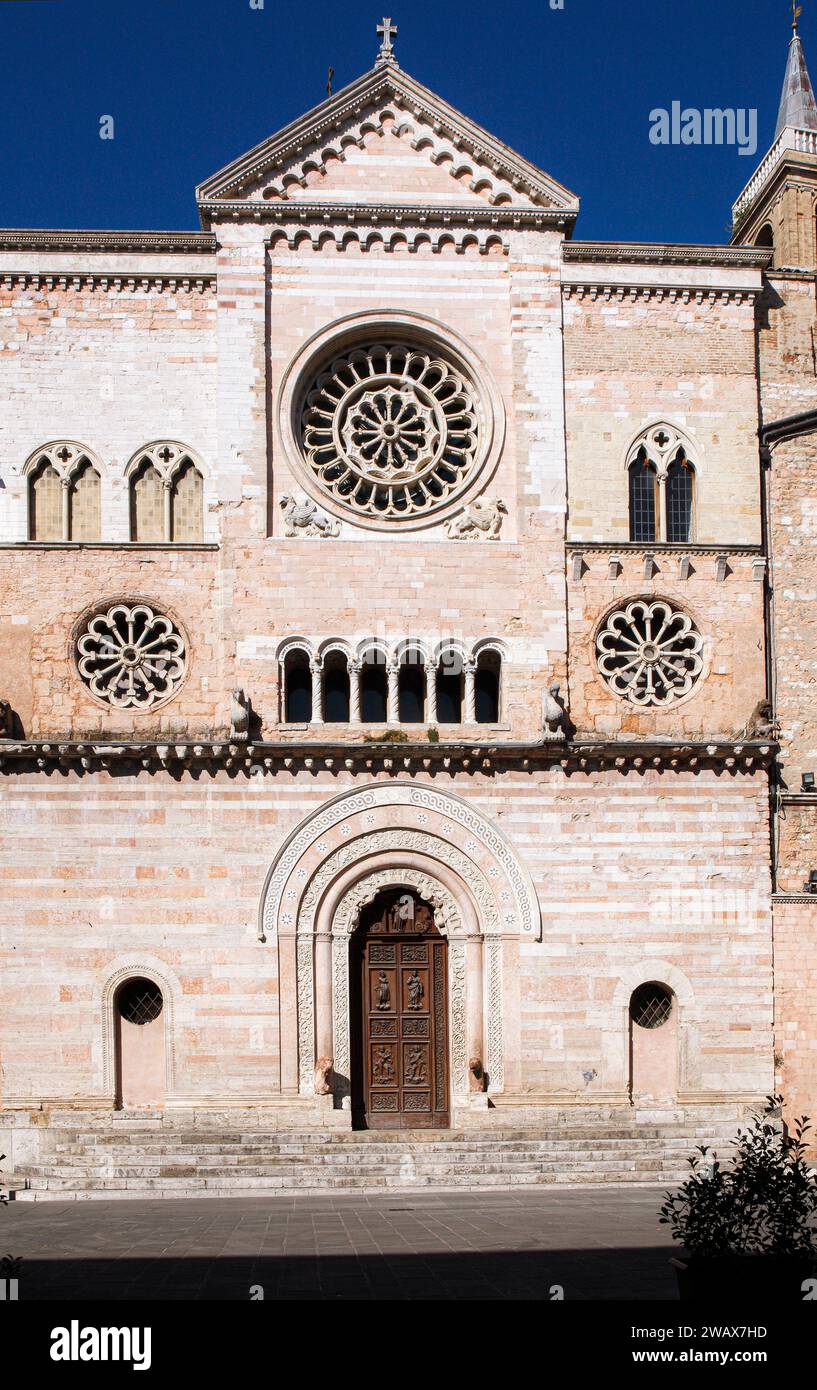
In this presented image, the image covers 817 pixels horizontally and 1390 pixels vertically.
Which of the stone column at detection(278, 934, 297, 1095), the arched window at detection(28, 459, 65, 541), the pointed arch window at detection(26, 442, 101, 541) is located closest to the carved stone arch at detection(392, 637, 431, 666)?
the stone column at detection(278, 934, 297, 1095)

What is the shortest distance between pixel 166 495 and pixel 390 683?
5356 millimetres

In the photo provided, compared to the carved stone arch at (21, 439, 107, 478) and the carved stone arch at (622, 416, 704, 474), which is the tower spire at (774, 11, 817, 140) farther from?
the carved stone arch at (21, 439, 107, 478)

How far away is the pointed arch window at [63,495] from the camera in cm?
2794

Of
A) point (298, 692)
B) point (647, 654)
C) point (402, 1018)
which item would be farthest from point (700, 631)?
point (402, 1018)

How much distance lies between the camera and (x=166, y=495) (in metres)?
28.1

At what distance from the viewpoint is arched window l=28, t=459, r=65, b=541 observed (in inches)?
1100

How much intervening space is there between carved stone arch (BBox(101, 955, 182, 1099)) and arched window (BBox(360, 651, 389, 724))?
18.9 feet

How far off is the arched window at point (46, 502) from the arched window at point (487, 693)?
8.01m

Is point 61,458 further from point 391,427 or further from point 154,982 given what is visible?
point 154,982
